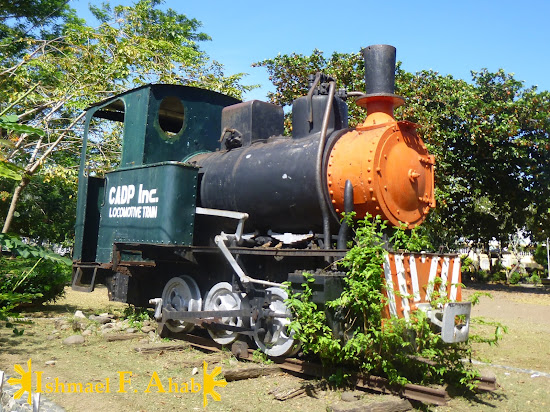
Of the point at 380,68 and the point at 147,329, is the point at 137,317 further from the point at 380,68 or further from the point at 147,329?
the point at 380,68

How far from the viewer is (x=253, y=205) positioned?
5.41 m

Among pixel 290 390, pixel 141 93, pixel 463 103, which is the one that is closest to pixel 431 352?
pixel 290 390

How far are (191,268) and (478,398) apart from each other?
11.5 feet

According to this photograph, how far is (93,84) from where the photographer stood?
11.2 meters

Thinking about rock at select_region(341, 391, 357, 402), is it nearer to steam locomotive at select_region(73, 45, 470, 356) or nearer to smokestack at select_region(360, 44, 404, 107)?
steam locomotive at select_region(73, 45, 470, 356)

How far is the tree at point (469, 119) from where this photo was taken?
14870mm

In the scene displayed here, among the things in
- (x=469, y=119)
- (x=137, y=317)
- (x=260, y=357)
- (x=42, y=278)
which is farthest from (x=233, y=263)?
(x=469, y=119)

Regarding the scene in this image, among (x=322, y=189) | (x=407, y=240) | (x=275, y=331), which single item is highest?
(x=322, y=189)

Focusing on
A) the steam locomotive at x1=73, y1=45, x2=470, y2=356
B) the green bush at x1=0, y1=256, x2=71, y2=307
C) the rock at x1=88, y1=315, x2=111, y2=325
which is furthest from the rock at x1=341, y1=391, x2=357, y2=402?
the green bush at x1=0, y1=256, x2=71, y2=307

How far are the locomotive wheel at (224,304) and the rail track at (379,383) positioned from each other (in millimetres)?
373

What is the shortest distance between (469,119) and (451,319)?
1284 cm

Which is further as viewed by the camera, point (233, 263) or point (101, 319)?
point (101, 319)

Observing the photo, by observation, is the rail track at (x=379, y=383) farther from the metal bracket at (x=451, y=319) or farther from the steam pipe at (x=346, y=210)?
the steam pipe at (x=346, y=210)

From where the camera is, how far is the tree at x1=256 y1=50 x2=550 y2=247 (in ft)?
48.8
